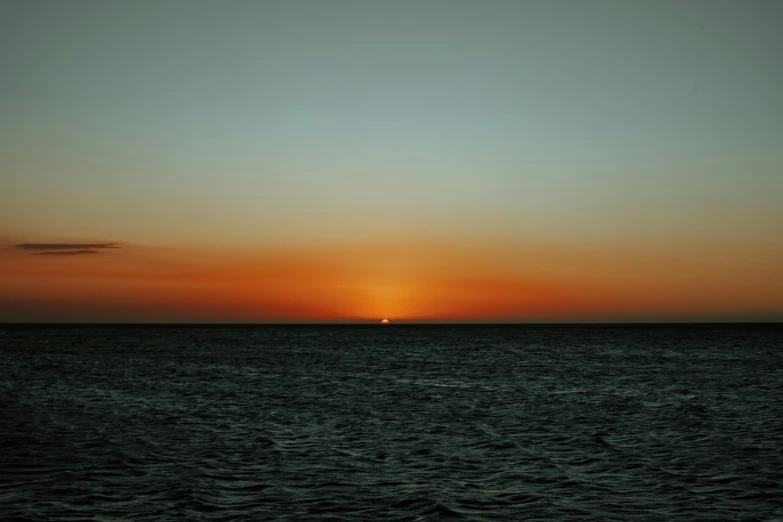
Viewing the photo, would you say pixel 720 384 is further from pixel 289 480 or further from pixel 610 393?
pixel 289 480

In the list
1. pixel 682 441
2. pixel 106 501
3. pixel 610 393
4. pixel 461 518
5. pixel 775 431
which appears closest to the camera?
pixel 461 518

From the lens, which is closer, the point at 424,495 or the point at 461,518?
the point at 461,518

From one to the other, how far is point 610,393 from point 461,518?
3189 centimetres

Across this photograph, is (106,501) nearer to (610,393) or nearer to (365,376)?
(610,393)

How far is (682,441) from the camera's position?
27094 millimetres

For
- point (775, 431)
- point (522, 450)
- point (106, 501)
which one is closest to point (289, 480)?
point (106, 501)

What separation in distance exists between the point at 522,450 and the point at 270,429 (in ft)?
35.1

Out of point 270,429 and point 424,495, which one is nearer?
point 424,495

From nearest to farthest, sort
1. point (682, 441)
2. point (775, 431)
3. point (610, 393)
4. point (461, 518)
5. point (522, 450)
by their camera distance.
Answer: point (461, 518)
point (522, 450)
point (682, 441)
point (775, 431)
point (610, 393)

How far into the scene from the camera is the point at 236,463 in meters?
22.6

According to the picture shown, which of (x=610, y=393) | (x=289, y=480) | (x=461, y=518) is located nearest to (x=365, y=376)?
(x=610, y=393)

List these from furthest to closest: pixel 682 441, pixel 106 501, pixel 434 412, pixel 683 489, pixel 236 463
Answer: pixel 434 412
pixel 682 441
pixel 236 463
pixel 683 489
pixel 106 501

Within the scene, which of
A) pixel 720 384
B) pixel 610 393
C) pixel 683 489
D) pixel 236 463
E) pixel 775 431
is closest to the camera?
pixel 683 489

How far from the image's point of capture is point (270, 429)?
29.9 meters
